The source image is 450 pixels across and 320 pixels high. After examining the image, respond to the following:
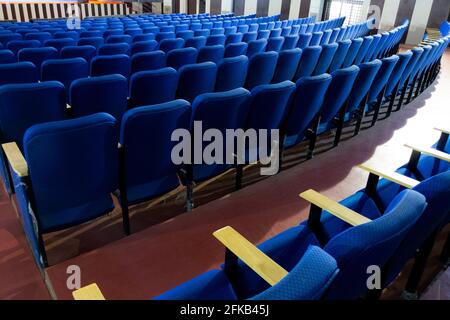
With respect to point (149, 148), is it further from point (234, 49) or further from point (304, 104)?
point (234, 49)

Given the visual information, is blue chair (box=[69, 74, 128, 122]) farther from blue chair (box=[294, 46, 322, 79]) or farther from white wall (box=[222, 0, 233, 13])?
white wall (box=[222, 0, 233, 13])

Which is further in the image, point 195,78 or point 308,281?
point 195,78

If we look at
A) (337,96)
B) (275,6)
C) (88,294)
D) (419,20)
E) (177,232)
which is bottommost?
(177,232)

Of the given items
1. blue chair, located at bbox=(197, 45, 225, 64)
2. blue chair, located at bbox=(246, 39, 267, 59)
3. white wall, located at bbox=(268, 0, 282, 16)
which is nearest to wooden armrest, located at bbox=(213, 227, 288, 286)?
blue chair, located at bbox=(197, 45, 225, 64)

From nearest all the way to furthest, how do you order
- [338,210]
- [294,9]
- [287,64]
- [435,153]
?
[338,210]
[435,153]
[287,64]
[294,9]

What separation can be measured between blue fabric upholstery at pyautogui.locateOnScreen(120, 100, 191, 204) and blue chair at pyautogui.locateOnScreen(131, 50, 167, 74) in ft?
5.03

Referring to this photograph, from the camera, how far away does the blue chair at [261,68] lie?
10.2 ft

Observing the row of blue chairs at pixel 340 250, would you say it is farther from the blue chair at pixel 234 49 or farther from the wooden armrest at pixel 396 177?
the blue chair at pixel 234 49

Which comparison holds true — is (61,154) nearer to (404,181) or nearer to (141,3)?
(404,181)

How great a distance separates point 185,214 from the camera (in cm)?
185

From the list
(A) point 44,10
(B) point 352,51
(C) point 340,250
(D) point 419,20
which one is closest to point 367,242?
(C) point 340,250

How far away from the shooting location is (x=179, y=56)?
3.30 m

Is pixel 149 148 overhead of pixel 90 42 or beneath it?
beneath

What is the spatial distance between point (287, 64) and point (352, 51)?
1081 mm
